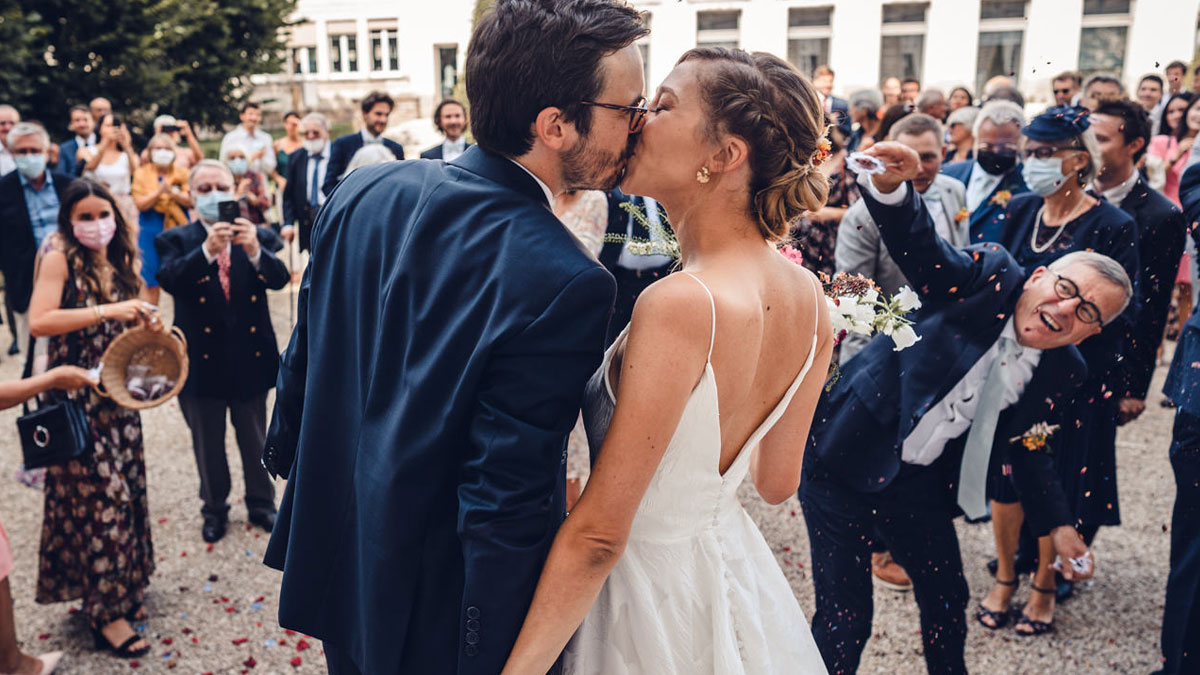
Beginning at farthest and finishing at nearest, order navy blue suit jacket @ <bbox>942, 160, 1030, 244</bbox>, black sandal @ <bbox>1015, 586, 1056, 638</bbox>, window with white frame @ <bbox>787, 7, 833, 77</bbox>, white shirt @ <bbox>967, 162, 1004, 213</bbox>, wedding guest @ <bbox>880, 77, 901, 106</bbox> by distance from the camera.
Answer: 1. window with white frame @ <bbox>787, 7, 833, 77</bbox>
2. wedding guest @ <bbox>880, 77, 901, 106</bbox>
3. white shirt @ <bbox>967, 162, 1004, 213</bbox>
4. navy blue suit jacket @ <bbox>942, 160, 1030, 244</bbox>
5. black sandal @ <bbox>1015, 586, 1056, 638</bbox>

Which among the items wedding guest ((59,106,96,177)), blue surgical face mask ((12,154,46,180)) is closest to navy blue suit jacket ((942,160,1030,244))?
blue surgical face mask ((12,154,46,180))

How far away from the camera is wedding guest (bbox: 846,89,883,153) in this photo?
27.8 feet

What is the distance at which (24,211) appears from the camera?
7.52 m

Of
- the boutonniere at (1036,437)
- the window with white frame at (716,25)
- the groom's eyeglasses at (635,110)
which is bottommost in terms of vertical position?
the boutonniere at (1036,437)

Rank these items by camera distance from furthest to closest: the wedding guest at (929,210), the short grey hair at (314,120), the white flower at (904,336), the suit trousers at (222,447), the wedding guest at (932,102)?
the short grey hair at (314,120)
the wedding guest at (932,102)
the suit trousers at (222,447)
the wedding guest at (929,210)
the white flower at (904,336)

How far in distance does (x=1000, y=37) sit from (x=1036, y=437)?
874 inches

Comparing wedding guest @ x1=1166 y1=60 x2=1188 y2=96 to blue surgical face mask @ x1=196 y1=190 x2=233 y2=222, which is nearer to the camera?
blue surgical face mask @ x1=196 y1=190 x2=233 y2=222

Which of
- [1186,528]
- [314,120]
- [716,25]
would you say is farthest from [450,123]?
[716,25]

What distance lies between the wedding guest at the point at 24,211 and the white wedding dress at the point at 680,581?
24.3ft

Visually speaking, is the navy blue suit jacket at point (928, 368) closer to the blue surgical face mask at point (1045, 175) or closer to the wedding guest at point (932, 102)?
the blue surgical face mask at point (1045, 175)

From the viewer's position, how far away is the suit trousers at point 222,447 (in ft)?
16.0

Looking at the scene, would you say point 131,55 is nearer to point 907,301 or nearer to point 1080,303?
point 907,301

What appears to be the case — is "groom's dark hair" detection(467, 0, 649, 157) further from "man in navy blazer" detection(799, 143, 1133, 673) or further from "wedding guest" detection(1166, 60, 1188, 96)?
"wedding guest" detection(1166, 60, 1188, 96)

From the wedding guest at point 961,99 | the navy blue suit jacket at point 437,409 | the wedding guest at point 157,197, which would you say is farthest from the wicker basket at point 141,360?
the wedding guest at point 961,99
